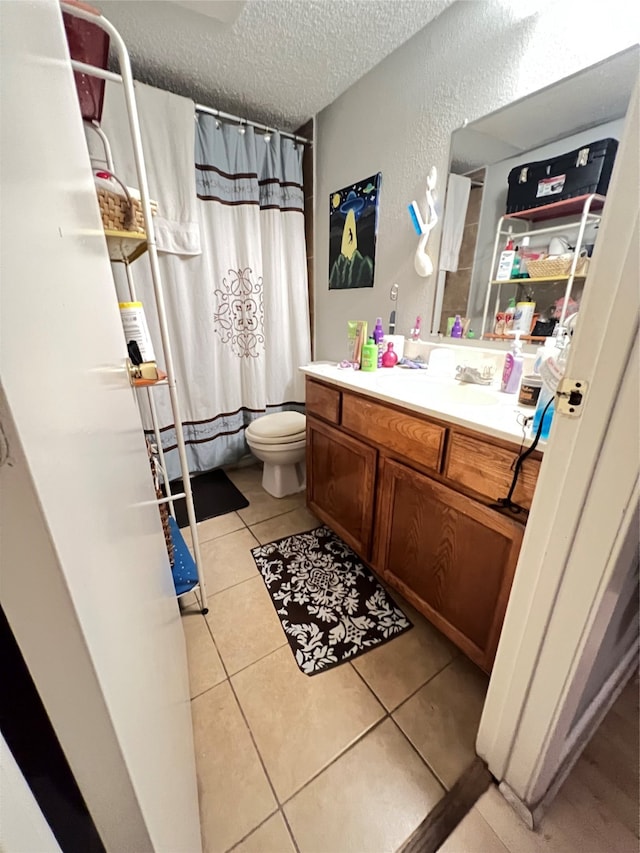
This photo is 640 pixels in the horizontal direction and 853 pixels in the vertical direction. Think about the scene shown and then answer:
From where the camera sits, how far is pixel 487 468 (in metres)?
0.91

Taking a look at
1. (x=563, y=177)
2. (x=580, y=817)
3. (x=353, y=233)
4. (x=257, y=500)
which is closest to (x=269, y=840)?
(x=580, y=817)

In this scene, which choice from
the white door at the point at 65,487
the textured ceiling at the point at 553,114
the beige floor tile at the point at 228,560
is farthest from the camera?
the beige floor tile at the point at 228,560

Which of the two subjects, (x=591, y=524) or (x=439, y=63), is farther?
(x=439, y=63)

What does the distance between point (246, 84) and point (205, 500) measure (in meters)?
2.20

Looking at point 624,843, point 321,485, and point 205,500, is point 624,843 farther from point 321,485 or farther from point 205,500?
point 205,500

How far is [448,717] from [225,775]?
64 centimetres

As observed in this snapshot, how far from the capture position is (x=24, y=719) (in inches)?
11.2

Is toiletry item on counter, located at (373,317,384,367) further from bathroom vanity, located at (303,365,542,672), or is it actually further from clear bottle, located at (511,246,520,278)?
clear bottle, located at (511,246,520,278)

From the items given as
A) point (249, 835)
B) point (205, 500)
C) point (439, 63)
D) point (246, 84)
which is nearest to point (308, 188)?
point (246, 84)

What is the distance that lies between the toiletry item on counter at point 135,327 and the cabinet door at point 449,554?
0.86 m

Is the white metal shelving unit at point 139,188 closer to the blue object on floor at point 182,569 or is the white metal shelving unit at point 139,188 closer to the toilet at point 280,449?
the blue object on floor at point 182,569

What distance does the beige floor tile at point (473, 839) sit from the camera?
746 mm

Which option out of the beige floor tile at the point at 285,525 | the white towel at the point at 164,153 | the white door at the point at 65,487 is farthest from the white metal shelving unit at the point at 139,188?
the white towel at the point at 164,153

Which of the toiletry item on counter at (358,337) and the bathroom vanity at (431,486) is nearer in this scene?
the bathroom vanity at (431,486)
